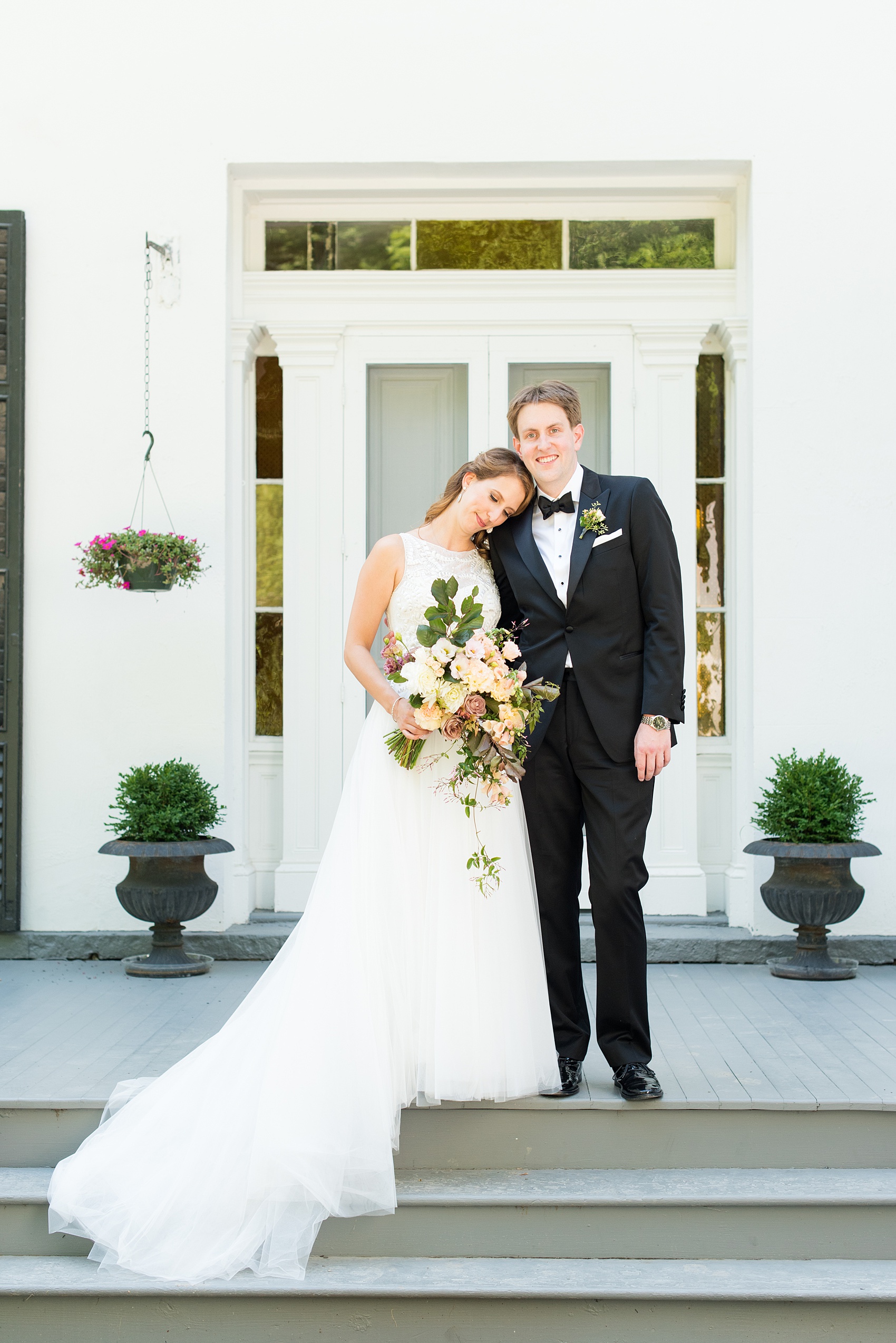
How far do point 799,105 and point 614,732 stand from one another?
3.74m

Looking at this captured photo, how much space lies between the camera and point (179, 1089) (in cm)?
333

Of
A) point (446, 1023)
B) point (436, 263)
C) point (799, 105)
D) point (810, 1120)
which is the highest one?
point (799, 105)

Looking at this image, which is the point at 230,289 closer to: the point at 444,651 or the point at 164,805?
the point at 164,805

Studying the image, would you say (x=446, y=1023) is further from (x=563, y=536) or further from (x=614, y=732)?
(x=563, y=536)

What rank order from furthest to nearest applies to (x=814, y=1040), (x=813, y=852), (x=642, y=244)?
(x=642, y=244)
(x=813, y=852)
(x=814, y=1040)

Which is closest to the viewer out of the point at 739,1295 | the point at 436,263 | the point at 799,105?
the point at 739,1295

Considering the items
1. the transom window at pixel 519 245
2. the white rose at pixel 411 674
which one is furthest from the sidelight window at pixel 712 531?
the white rose at pixel 411 674

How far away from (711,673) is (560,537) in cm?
273

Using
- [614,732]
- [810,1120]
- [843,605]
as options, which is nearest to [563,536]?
[614,732]

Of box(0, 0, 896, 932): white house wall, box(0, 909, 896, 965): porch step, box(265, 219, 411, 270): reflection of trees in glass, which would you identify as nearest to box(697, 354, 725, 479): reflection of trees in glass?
box(0, 0, 896, 932): white house wall

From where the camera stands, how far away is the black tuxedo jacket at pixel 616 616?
3422mm

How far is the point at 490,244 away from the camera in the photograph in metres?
6.00

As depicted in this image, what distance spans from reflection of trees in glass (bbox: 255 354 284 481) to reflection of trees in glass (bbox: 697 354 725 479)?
83.3 inches

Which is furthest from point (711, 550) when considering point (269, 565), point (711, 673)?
point (269, 565)
